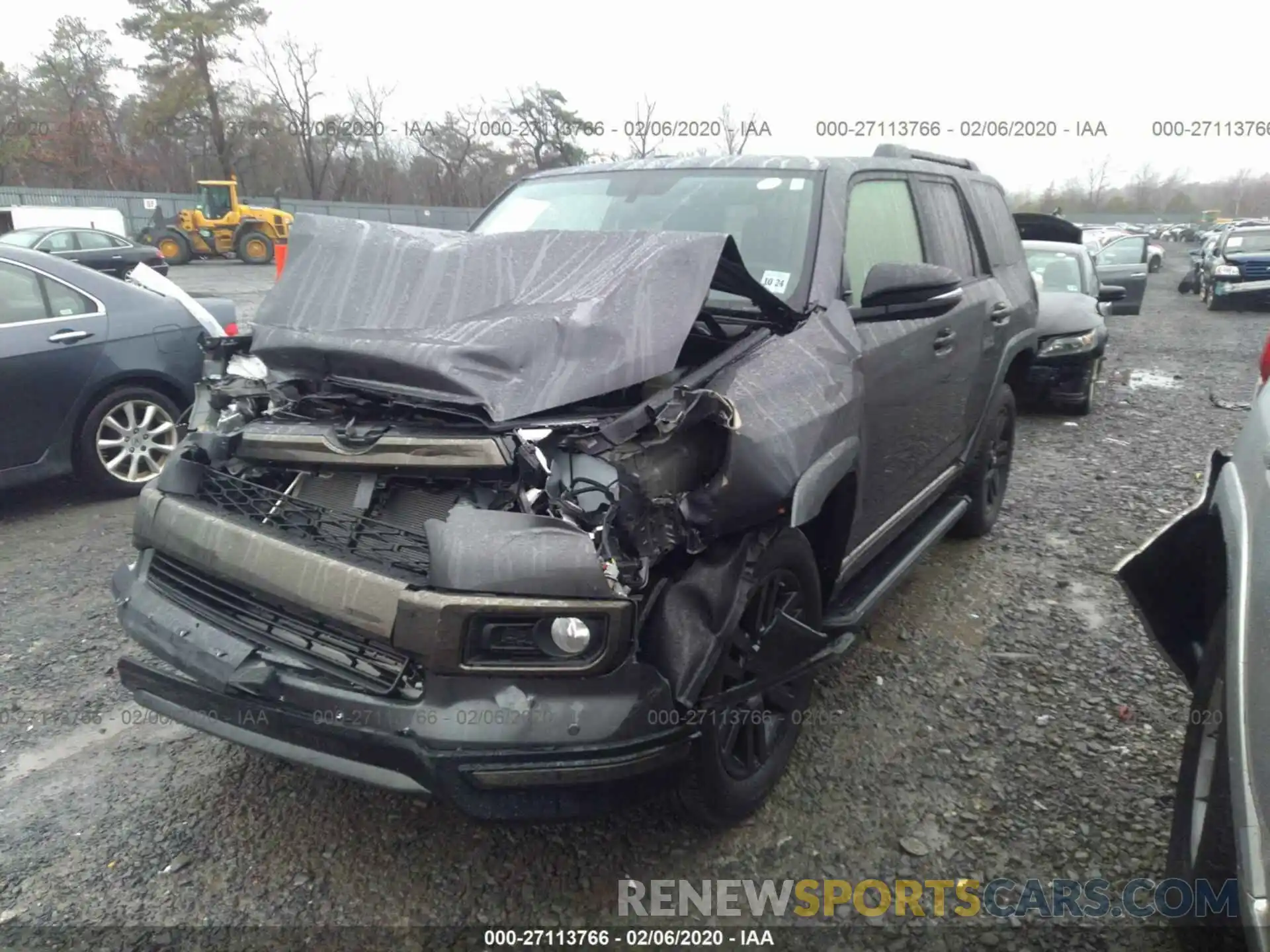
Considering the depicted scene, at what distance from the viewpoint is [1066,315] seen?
27.1 feet

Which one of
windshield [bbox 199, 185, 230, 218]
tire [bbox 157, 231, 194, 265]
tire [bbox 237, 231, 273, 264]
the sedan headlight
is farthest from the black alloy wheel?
windshield [bbox 199, 185, 230, 218]

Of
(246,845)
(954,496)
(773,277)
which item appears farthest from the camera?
(954,496)

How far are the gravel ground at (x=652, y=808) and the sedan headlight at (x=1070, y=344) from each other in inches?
168

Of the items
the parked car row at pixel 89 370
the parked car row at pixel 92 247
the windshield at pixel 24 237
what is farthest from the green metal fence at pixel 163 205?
the parked car row at pixel 89 370

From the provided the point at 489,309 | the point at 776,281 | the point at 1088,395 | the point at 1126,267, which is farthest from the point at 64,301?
the point at 1126,267

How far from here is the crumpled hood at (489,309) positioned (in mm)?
2455

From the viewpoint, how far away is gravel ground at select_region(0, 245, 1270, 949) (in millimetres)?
2393

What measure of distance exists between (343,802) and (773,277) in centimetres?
225

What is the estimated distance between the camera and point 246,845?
2584mm

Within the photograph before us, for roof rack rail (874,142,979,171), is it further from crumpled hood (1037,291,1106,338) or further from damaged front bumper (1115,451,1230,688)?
crumpled hood (1037,291,1106,338)

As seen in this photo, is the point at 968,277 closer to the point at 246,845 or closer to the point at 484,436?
the point at 484,436

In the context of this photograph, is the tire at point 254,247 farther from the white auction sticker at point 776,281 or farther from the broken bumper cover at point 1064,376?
the white auction sticker at point 776,281

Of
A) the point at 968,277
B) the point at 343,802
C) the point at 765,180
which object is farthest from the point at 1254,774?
the point at 968,277

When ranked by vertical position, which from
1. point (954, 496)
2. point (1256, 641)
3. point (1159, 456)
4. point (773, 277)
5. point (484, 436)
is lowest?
point (1159, 456)
